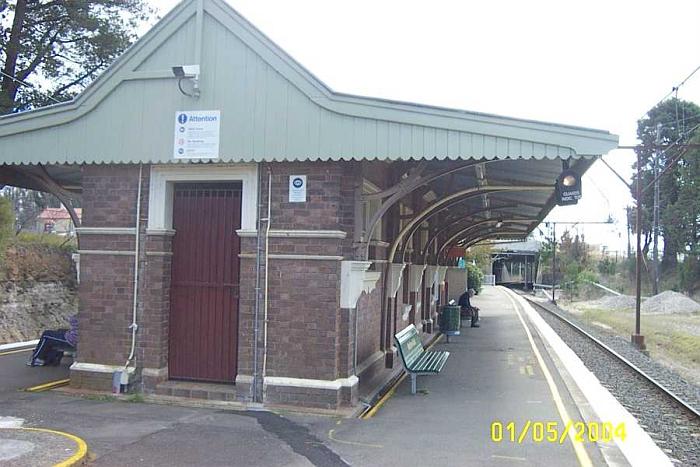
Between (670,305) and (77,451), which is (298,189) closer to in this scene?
(77,451)

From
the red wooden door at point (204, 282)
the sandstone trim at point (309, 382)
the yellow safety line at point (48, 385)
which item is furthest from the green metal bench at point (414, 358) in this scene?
the yellow safety line at point (48, 385)

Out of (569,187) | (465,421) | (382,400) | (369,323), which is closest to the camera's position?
(465,421)

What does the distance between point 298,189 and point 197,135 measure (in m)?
1.46

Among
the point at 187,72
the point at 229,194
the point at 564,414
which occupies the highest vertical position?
the point at 187,72

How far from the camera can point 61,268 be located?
1709 centimetres

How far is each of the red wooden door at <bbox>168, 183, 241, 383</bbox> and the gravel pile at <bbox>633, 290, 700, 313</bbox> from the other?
32.2 metres

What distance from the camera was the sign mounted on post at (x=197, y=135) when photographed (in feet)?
26.8

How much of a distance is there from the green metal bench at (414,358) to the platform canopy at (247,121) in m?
2.45

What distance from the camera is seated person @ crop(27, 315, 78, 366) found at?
33.9 feet

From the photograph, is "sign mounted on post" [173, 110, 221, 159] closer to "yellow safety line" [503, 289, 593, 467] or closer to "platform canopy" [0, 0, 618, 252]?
"platform canopy" [0, 0, 618, 252]

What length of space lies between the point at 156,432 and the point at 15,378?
411 cm

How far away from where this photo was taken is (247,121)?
815 cm

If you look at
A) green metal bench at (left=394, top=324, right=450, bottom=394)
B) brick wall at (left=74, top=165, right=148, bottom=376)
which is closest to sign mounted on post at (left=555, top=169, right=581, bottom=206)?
green metal bench at (left=394, top=324, right=450, bottom=394)
